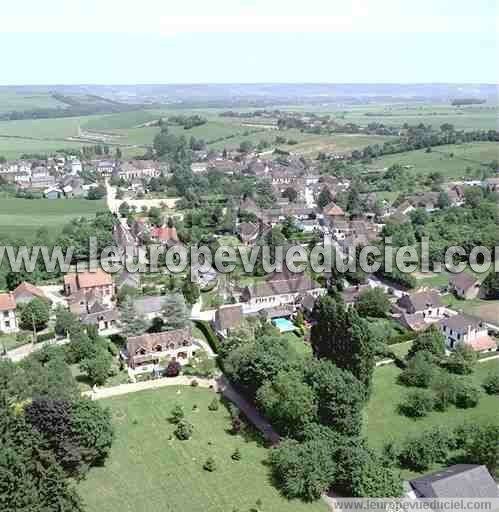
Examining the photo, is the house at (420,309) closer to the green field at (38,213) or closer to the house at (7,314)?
the house at (7,314)

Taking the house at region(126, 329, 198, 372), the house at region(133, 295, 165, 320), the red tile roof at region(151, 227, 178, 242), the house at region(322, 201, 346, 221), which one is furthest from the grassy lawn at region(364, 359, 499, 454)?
the house at region(322, 201, 346, 221)

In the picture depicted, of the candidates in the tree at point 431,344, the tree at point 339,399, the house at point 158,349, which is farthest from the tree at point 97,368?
the tree at point 431,344

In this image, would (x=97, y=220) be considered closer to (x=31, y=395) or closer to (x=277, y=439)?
(x=31, y=395)

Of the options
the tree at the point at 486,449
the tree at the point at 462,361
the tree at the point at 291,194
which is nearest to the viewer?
the tree at the point at 486,449

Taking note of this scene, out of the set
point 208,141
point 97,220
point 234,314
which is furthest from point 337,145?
point 234,314

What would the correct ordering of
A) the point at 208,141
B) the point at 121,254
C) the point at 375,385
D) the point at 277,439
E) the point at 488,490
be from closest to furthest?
the point at 488,490 < the point at 277,439 < the point at 375,385 < the point at 121,254 < the point at 208,141

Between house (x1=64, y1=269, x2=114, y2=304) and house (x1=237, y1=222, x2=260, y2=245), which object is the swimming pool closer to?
house (x1=64, y1=269, x2=114, y2=304)
